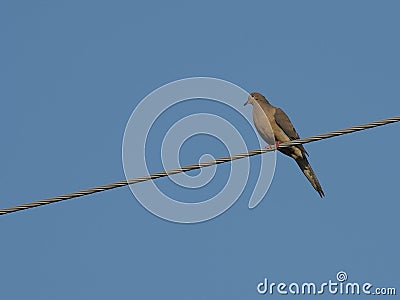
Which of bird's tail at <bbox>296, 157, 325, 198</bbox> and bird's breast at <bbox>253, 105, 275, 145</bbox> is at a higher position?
bird's breast at <bbox>253, 105, 275, 145</bbox>

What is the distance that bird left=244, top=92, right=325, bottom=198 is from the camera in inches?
480

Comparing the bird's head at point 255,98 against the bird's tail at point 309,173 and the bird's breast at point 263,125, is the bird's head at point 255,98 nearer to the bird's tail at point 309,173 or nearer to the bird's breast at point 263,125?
the bird's breast at point 263,125

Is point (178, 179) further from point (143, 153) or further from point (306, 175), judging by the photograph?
point (306, 175)

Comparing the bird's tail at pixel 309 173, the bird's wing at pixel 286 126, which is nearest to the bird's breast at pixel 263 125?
the bird's wing at pixel 286 126

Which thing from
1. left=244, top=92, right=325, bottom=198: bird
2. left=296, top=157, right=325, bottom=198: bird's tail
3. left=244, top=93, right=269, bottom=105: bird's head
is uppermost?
left=244, top=93, right=269, bottom=105: bird's head

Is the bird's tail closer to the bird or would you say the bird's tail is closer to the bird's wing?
the bird

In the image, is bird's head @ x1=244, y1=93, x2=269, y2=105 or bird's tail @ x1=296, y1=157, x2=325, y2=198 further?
bird's head @ x1=244, y1=93, x2=269, y2=105

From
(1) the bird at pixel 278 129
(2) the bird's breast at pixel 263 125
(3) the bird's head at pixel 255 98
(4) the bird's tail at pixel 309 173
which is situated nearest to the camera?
(4) the bird's tail at pixel 309 173

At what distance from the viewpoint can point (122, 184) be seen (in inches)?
310

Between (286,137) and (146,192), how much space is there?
359 centimetres

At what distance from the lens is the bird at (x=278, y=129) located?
40.0 feet

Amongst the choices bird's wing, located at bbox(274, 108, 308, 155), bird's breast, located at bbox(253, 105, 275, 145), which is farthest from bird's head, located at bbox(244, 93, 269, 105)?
bird's wing, located at bbox(274, 108, 308, 155)

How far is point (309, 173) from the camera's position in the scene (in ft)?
39.9

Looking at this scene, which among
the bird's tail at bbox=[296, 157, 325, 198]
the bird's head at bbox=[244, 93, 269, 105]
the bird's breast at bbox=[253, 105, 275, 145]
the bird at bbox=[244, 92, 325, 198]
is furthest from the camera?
the bird's head at bbox=[244, 93, 269, 105]
